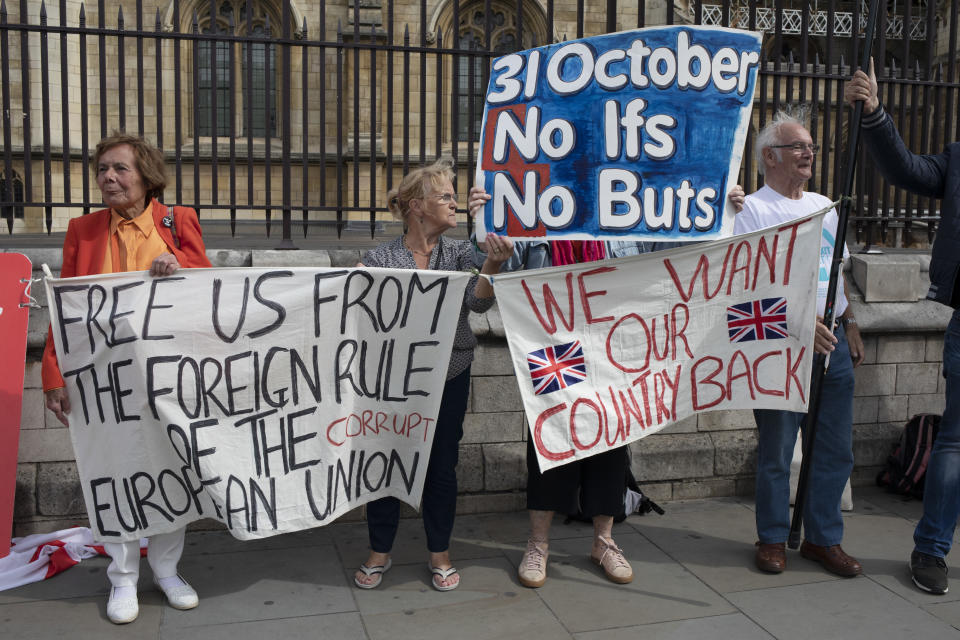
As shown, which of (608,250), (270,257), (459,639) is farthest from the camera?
(270,257)

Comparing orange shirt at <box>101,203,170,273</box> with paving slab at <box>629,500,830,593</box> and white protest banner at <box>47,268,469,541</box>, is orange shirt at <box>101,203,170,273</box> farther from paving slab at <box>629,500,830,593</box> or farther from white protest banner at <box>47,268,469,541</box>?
paving slab at <box>629,500,830,593</box>

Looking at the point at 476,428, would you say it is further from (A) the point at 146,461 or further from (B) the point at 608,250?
(A) the point at 146,461

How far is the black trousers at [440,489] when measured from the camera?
3.96m

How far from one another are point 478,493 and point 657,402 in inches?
59.9

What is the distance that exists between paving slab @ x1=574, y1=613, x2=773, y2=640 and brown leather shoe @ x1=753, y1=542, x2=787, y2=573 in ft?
1.76

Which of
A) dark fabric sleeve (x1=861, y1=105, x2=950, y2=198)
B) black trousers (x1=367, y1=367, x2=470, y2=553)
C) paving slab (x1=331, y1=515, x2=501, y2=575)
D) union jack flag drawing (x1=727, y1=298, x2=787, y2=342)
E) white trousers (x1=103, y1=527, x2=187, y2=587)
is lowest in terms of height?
paving slab (x1=331, y1=515, x2=501, y2=575)

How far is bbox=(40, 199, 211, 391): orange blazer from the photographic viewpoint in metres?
3.73

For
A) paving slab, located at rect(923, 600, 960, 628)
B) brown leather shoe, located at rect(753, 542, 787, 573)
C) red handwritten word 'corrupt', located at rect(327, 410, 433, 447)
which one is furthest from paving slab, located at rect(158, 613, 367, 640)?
paving slab, located at rect(923, 600, 960, 628)

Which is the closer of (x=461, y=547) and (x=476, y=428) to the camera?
(x=461, y=547)

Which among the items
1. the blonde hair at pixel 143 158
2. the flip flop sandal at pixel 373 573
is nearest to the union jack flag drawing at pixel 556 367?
the flip flop sandal at pixel 373 573

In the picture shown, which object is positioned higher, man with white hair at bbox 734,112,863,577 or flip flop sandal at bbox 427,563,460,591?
man with white hair at bbox 734,112,863,577

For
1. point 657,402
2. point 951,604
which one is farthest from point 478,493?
point 951,604

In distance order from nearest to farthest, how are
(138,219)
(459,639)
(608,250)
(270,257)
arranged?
1. (459,639)
2. (138,219)
3. (608,250)
4. (270,257)

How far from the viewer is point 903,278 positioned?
5559mm
